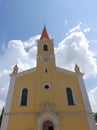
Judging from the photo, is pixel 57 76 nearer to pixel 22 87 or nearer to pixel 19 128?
pixel 22 87

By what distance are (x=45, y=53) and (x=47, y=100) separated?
295 inches

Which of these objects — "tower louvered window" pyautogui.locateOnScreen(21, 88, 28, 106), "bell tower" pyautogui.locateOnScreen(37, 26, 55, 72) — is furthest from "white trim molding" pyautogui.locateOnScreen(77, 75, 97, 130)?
"tower louvered window" pyautogui.locateOnScreen(21, 88, 28, 106)

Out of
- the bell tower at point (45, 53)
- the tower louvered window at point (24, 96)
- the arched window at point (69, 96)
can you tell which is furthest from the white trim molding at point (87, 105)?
the tower louvered window at point (24, 96)

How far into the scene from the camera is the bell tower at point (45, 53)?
19.7m

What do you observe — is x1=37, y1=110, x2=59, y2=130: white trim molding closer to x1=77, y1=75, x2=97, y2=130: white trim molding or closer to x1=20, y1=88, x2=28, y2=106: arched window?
x1=20, y1=88, x2=28, y2=106: arched window

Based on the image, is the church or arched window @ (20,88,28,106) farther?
arched window @ (20,88,28,106)

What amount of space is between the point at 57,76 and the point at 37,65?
3169 mm

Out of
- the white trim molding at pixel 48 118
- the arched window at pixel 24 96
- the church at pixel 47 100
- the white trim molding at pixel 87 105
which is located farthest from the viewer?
the arched window at pixel 24 96

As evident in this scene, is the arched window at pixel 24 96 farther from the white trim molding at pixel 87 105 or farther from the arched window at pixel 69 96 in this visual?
the white trim molding at pixel 87 105

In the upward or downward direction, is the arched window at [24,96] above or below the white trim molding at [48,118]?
above

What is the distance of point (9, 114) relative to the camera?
15094mm

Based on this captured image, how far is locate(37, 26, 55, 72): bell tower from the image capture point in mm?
19684

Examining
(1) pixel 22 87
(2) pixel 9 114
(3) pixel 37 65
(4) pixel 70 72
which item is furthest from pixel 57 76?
(2) pixel 9 114

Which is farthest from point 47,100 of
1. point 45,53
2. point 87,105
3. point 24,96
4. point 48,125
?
point 45,53
